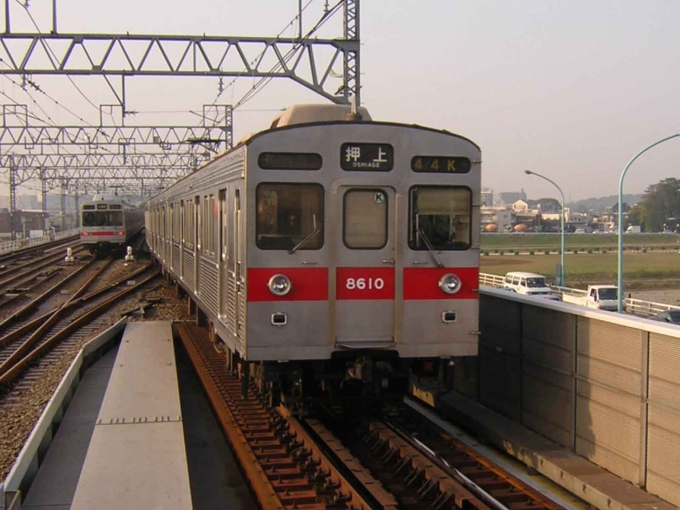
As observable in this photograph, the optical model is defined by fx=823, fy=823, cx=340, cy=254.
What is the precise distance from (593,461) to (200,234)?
6732mm

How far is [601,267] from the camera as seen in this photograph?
2026 inches

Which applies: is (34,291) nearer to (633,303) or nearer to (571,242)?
(633,303)

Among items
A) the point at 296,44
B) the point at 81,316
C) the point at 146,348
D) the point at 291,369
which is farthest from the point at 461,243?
the point at 81,316

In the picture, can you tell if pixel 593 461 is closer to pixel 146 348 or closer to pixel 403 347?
pixel 403 347

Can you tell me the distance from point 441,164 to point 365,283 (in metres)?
1.38

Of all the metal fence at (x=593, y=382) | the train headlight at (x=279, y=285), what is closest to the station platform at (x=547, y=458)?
the metal fence at (x=593, y=382)

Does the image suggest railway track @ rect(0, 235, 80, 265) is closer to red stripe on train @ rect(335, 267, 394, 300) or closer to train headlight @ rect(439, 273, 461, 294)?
red stripe on train @ rect(335, 267, 394, 300)

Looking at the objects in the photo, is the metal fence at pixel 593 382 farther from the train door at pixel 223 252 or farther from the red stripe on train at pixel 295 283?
the train door at pixel 223 252

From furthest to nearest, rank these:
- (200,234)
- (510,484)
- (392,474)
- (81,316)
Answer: (81,316), (200,234), (392,474), (510,484)

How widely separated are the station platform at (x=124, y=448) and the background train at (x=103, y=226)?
81.8 feet

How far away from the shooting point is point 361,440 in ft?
27.4

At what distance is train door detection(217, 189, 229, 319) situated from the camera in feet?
29.6

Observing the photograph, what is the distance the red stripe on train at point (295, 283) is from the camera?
296 inches

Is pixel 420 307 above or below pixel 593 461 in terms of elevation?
above
